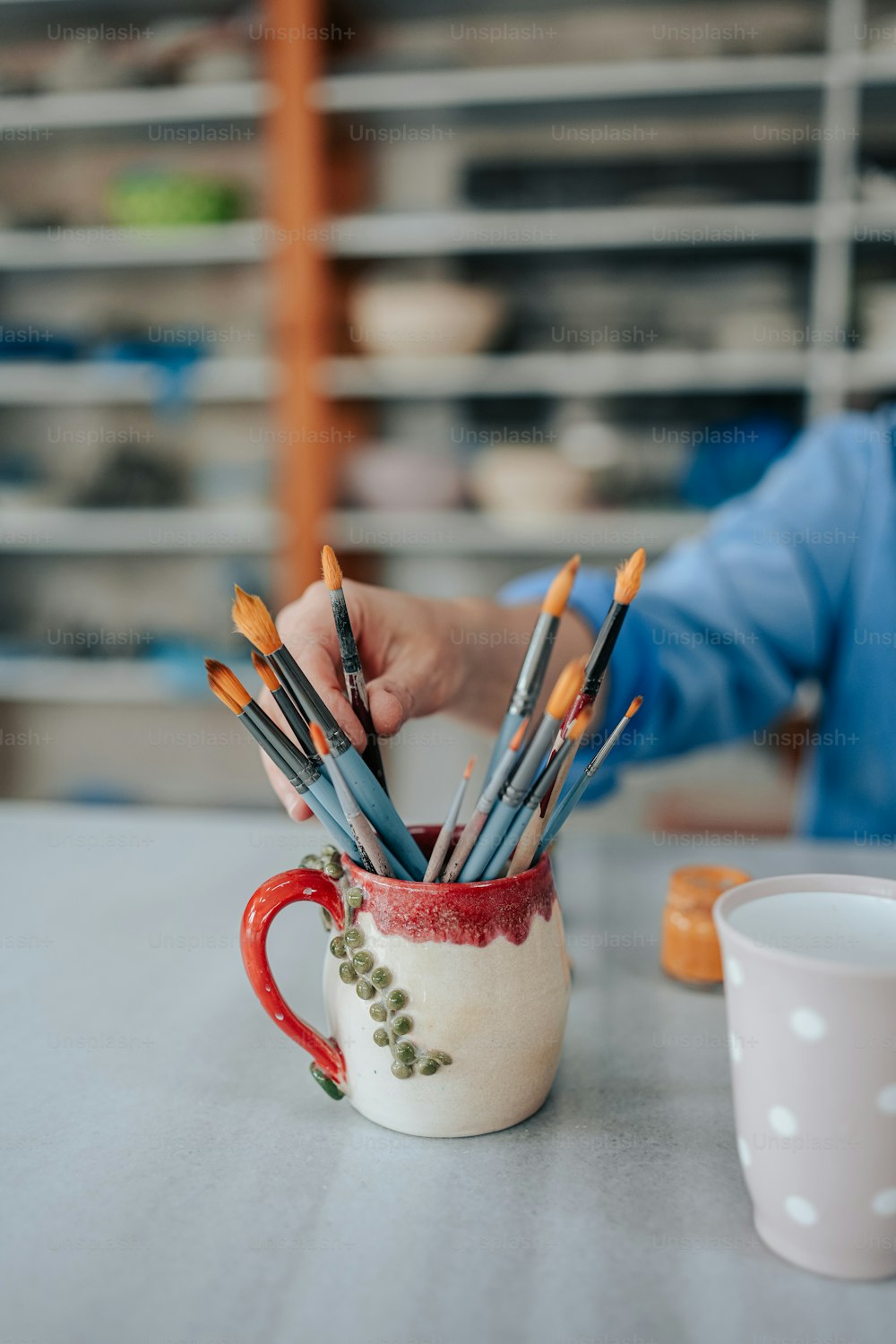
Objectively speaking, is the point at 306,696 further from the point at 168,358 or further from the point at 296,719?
the point at 168,358

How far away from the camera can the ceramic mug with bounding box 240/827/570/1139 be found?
429 mm

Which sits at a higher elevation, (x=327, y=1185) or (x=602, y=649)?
(x=602, y=649)

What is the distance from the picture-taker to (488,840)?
43 cm

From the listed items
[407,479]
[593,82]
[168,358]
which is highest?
[593,82]

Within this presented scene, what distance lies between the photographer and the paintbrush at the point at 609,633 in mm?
435

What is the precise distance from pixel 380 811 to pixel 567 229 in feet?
5.88

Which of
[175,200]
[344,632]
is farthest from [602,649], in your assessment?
[175,200]

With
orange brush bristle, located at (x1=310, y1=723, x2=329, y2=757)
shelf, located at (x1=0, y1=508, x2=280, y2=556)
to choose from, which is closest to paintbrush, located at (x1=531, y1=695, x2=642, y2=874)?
orange brush bristle, located at (x1=310, y1=723, x2=329, y2=757)

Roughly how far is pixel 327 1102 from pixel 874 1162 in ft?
0.76

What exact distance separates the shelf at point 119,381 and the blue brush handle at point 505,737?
5.90 feet

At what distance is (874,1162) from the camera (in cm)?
36

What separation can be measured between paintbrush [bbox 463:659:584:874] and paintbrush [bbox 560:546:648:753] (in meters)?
0.04

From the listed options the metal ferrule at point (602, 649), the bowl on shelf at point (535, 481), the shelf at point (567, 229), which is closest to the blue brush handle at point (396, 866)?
the metal ferrule at point (602, 649)

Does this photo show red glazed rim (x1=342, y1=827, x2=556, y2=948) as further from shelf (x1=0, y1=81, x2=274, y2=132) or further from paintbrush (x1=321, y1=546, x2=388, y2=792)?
shelf (x1=0, y1=81, x2=274, y2=132)
